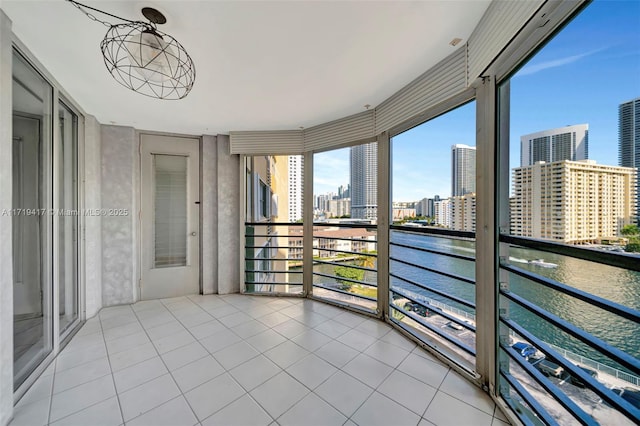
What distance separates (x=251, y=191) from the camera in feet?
13.5

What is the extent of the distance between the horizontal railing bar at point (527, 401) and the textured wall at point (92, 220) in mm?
4129

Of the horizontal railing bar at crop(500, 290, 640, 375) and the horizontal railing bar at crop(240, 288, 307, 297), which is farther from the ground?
the horizontal railing bar at crop(500, 290, 640, 375)

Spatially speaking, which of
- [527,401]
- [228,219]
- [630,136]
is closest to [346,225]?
[228,219]

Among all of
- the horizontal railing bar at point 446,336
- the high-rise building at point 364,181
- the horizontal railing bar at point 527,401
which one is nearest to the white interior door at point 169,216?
the high-rise building at point 364,181

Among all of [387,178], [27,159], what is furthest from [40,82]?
[387,178]

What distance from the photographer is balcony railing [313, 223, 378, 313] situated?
2.89 m

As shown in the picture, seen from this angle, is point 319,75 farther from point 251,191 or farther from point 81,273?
point 81,273

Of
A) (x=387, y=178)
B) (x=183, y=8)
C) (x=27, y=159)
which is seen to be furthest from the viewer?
(x=387, y=178)

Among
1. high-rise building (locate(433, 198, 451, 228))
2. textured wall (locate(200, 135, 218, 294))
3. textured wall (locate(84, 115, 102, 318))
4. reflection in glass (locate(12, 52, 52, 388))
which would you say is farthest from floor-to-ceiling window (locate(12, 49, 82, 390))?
high-rise building (locate(433, 198, 451, 228))

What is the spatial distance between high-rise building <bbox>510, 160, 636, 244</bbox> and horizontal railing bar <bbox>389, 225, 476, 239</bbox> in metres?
0.39

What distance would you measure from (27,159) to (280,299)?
289 cm

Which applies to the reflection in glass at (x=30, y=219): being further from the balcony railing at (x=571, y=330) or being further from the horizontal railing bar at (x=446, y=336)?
the balcony railing at (x=571, y=330)

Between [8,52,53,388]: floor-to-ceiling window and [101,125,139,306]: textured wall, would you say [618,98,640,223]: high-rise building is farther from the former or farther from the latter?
[101,125,139,306]: textured wall

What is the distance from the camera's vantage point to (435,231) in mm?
2074
